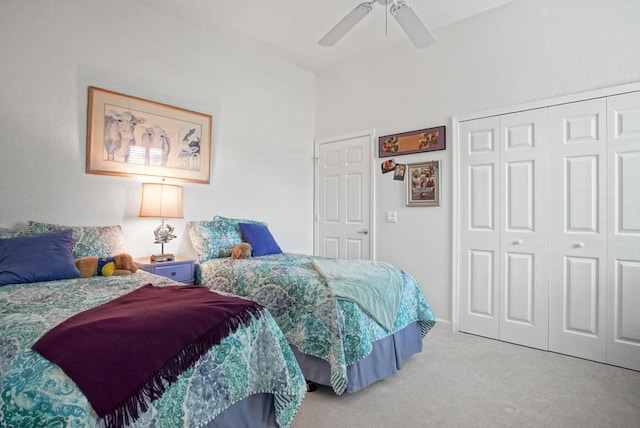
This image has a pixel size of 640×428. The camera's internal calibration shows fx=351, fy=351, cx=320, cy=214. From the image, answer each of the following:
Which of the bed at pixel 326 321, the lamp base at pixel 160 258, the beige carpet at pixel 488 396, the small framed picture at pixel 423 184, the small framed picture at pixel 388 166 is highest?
the small framed picture at pixel 388 166

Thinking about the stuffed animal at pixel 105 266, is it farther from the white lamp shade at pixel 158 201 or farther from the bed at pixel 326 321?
the bed at pixel 326 321

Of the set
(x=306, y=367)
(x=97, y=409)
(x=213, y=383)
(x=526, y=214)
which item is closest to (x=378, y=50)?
(x=526, y=214)

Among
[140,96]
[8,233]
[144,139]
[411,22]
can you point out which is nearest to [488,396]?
[411,22]

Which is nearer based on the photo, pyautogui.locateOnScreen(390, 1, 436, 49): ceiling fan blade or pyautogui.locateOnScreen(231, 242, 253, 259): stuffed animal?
pyautogui.locateOnScreen(390, 1, 436, 49): ceiling fan blade

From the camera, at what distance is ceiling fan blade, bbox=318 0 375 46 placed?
2270 millimetres

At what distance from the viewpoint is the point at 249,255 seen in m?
3.23

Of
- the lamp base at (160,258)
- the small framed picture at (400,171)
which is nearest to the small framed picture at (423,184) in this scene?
the small framed picture at (400,171)

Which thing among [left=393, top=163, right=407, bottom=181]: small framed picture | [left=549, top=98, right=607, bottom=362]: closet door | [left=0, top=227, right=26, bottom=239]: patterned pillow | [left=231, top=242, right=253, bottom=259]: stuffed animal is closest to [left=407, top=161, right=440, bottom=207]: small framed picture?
[left=393, top=163, right=407, bottom=181]: small framed picture

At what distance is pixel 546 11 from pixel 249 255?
129 inches

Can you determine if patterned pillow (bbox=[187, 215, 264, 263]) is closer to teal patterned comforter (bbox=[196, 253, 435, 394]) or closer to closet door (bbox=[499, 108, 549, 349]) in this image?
teal patterned comforter (bbox=[196, 253, 435, 394])

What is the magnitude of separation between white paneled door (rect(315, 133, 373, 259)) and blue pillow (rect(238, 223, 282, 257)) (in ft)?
3.57

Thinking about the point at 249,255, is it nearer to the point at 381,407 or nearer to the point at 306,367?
the point at 306,367

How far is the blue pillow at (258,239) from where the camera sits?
3.40m

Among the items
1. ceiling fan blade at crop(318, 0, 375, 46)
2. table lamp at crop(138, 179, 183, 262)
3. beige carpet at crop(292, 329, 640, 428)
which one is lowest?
beige carpet at crop(292, 329, 640, 428)
